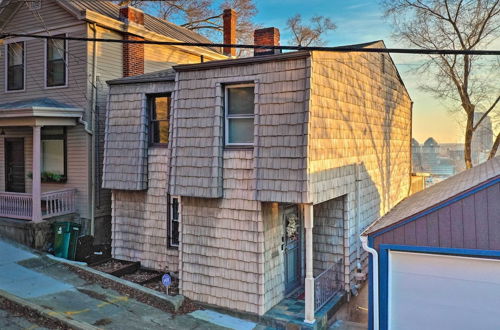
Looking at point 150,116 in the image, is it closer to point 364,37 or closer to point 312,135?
point 312,135

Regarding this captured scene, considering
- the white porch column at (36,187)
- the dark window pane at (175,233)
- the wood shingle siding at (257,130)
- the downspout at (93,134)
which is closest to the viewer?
the wood shingle siding at (257,130)

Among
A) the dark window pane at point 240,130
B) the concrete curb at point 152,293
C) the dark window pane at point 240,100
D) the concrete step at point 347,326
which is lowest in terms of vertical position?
the concrete step at point 347,326

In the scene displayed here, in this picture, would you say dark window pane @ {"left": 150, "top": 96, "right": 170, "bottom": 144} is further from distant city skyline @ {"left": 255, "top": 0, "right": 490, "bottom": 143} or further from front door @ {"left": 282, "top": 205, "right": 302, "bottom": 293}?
distant city skyline @ {"left": 255, "top": 0, "right": 490, "bottom": 143}

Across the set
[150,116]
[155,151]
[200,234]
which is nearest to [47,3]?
[150,116]

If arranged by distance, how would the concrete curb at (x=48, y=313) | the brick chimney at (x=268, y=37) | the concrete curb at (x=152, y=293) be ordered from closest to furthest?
1. the concrete curb at (x=48, y=313)
2. the concrete curb at (x=152, y=293)
3. the brick chimney at (x=268, y=37)

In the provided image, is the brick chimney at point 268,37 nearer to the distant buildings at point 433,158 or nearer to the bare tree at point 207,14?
the bare tree at point 207,14

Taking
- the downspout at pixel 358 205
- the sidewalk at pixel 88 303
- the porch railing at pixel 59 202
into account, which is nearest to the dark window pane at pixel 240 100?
the downspout at pixel 358 205

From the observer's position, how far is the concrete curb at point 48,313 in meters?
6.95

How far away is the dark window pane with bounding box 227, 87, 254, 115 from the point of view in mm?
8500

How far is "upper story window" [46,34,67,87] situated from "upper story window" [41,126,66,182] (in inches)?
59.5

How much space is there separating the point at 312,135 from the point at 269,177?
116 centimetres

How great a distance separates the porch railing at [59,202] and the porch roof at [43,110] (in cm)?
221

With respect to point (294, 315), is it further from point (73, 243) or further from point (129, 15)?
point (129, 15)

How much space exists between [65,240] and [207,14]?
2220 centimetres
